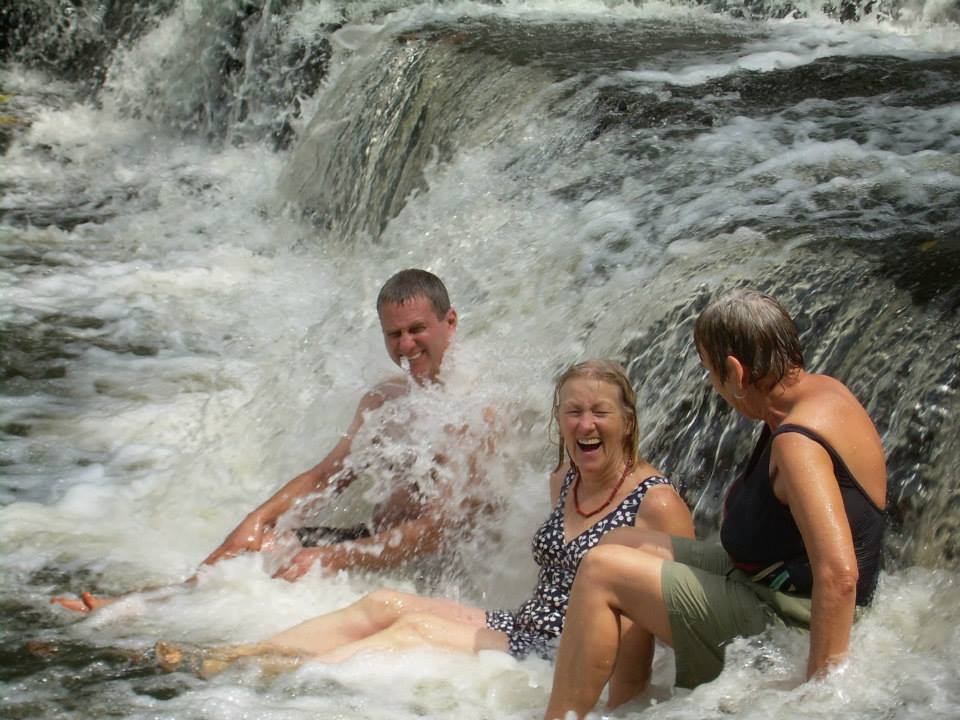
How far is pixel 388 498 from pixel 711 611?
6.23 feet

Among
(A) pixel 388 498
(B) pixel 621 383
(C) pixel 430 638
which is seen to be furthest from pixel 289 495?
(B) pixel 621 383

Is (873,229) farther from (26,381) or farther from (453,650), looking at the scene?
(26,381)

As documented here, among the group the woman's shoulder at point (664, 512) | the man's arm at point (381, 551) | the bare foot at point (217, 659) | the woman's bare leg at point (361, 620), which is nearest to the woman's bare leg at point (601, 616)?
the woman's shoulder at point (664, 512)

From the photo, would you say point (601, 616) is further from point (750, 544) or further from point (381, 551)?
point (381, 551)

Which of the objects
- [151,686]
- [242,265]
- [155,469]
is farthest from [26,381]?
[151,686]

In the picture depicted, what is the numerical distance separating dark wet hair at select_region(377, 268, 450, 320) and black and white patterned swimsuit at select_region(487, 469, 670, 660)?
113cm

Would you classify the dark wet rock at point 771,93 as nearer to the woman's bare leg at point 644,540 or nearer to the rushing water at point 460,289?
the rushing water at point 460,289

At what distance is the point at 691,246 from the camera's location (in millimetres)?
5660

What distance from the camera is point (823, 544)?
319 cm

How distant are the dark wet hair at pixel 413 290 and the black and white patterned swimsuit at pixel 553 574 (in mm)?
1132

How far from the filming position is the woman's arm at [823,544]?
3.18m

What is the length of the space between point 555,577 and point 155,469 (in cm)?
267

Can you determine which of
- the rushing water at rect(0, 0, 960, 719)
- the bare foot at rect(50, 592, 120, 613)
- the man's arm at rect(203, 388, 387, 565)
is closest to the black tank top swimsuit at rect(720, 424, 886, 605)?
the rushing water at rect(0, 0, 960, 719)

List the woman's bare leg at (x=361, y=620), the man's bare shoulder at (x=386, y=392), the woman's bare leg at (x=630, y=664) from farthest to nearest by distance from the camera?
the man's bare shoulder at (x=386, y=392) → the woman's bare leg at (x=361, y=620) → the woman's bare leg at (x=630, y=664)
